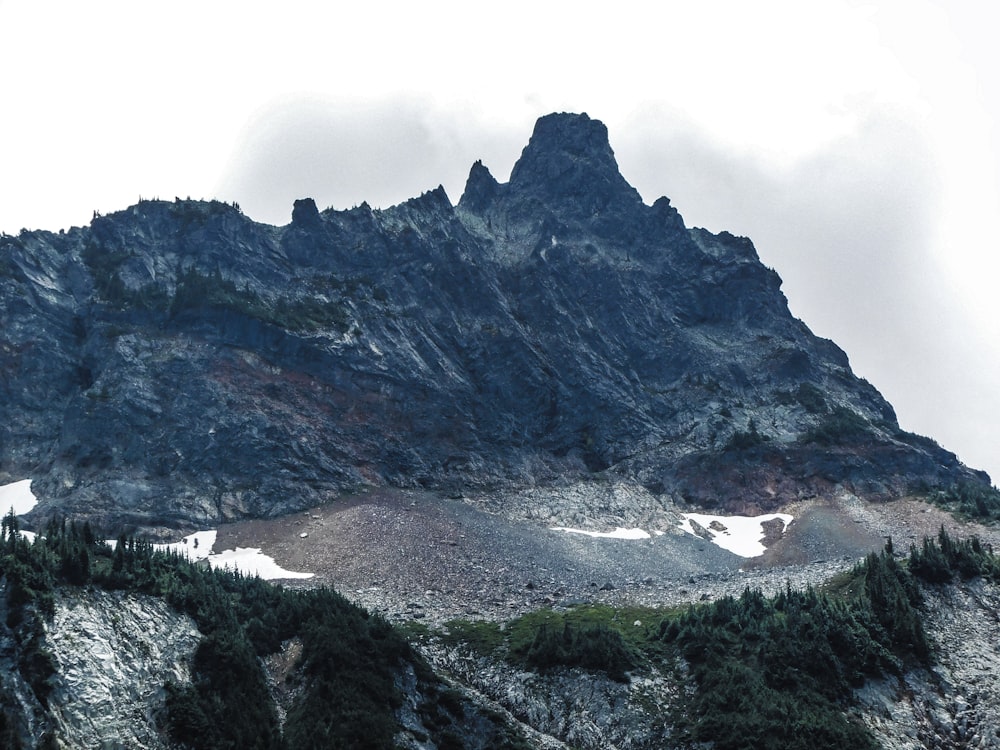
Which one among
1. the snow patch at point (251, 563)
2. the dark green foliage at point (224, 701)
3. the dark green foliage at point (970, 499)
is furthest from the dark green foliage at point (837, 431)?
the dark green foliage at point (224, 701)

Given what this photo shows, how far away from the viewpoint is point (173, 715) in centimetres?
5075

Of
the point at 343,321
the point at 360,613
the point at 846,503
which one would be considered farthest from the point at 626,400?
the point at 360,613

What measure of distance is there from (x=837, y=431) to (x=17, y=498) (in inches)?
5782

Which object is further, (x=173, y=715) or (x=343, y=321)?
(x=343, y=321)

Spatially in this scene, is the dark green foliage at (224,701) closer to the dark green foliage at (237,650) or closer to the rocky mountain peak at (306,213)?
the dark green foliage at (237,650)

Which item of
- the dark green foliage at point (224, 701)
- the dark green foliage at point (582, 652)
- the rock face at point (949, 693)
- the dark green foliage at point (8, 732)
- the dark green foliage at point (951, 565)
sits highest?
the dark green foliage at point (951, 565)

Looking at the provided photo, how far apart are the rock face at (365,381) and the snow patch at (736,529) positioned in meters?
5.63

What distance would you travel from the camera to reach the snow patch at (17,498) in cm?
11531

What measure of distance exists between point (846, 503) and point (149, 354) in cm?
12748

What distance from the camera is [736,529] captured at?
5477 inches

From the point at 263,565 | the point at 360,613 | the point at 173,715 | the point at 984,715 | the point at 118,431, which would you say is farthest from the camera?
the point at 118,431

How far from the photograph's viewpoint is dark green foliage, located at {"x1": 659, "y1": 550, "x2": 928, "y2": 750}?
5691 cm

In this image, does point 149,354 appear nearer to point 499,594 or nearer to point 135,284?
point 135,284

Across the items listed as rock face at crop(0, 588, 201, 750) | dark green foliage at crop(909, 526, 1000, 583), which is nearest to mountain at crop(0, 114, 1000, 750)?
rock face at crop(0, 588, 201, 750)
